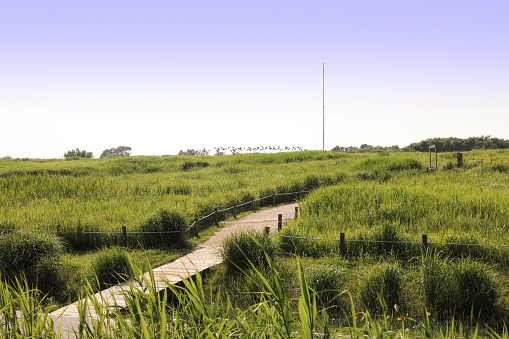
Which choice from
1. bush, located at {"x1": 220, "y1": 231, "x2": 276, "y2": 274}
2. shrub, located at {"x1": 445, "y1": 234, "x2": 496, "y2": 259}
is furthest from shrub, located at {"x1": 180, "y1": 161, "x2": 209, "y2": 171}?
shrub, located at {"x1": 445, "y1": 234, "x2": 496, "y2": 259}

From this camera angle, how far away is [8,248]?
31.6 feet

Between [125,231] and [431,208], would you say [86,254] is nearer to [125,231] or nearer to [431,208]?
[125,231]

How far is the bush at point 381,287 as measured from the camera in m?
7.34

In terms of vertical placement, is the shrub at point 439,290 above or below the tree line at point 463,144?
below

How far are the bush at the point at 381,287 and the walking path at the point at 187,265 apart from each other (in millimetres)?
3240

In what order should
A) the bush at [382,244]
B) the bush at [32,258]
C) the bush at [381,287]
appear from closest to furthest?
the bush at [381,287] → the bush at [32,258] → the bush at [382,244]

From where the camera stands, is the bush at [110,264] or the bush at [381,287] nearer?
the bush at [381,287]

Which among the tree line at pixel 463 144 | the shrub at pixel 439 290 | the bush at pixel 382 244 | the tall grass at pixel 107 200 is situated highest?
the tree line at pixel 463 144

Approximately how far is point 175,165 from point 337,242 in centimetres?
2935

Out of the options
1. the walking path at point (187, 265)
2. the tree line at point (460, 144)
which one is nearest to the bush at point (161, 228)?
the walking path at point (187, 265)

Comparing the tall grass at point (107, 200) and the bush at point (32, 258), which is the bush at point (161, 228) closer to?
the tall grass at point (107, 200)

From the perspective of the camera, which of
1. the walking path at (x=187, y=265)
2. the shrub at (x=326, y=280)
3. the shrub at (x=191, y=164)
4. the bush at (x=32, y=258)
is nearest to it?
the walking path at (x=187, y=265)

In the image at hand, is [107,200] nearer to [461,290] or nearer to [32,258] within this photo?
[32,258]

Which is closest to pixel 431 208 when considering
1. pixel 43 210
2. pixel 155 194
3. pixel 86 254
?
pixel 86 254
